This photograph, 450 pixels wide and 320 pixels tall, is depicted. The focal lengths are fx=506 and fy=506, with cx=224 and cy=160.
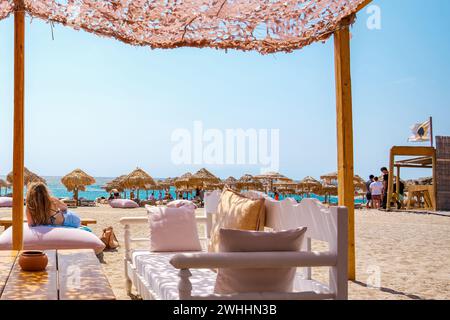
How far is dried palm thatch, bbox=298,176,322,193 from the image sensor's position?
86.5 feet

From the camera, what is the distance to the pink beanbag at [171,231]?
428cm

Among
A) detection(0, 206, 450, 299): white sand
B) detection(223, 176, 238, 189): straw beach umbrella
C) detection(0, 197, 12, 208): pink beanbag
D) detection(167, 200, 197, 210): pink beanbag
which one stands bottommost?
detection(0, 206, 450, 299): white sand

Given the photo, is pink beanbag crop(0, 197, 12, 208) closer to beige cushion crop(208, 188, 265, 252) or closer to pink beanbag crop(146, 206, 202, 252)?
pink beanbag crop(146, 206, 202, 252)

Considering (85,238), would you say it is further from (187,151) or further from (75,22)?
(75,22)

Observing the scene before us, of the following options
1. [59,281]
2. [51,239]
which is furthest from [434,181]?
[59,281]

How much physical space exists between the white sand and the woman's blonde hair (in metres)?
0.87

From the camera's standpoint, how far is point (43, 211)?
18.0 feet

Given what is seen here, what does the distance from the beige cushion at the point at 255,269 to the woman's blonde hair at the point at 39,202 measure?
3.33m

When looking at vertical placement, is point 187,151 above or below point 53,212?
above

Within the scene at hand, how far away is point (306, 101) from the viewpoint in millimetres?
10695

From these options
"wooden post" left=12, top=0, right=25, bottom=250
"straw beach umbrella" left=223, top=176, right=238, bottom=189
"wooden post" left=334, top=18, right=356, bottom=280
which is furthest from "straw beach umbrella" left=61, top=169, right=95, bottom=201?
"wooden post" left=334, top=18, right=356, bottom=280

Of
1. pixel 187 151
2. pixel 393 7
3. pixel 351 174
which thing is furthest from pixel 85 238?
pixel 393 7

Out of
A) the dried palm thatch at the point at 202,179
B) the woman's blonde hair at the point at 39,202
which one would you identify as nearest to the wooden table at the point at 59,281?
the woman's blonde hair at the point at 39,202

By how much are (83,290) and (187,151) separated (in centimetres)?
276
